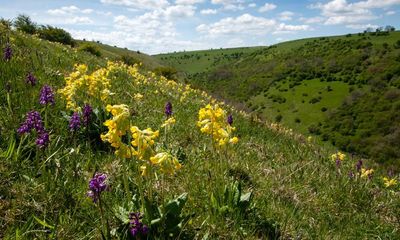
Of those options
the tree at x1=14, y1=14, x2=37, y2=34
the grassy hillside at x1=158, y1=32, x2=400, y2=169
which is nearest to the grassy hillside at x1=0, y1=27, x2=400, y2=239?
the tree at x1=14, y1=14, x2=37, y2=34

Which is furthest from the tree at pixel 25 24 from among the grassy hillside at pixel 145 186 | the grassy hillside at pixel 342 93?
the grassy hillside at pixel 342 93

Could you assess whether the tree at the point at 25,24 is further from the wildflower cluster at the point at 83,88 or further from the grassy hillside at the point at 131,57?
the wildflower cluster at the point at 83,88

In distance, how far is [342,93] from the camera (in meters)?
151

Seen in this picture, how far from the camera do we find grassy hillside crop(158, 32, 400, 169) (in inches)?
4680

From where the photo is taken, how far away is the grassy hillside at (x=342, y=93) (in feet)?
390

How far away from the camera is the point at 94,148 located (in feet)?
15.6

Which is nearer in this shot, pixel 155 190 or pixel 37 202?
pixel 37 202

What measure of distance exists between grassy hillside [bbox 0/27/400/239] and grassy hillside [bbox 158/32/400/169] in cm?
9154

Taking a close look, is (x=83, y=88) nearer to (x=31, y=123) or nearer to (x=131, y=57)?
(x=31, y=123)

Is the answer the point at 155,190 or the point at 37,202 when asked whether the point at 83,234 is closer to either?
the point at 37,202

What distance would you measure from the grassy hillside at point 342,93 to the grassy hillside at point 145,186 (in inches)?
3604

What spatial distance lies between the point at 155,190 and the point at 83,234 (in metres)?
1.04

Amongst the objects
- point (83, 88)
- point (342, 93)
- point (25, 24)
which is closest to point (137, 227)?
point (83, 88)

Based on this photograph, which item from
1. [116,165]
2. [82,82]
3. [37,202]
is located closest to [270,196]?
[116,165]
